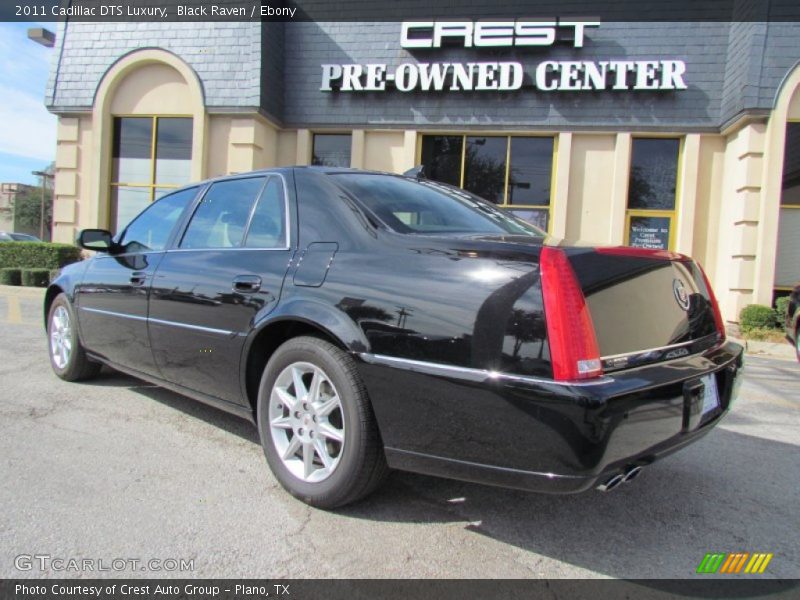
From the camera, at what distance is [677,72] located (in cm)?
1096

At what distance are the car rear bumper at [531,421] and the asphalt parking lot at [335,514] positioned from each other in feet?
1.34

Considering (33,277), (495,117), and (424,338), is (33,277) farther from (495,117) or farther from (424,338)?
(424,338)

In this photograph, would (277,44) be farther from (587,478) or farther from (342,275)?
(587,478)

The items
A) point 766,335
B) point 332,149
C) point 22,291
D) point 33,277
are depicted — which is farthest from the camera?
point 332,149

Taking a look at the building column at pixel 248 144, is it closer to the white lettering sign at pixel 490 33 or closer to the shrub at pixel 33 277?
the white lettering sign at pixel 490 33

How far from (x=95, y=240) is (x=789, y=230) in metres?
11.3

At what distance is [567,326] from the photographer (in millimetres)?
2045

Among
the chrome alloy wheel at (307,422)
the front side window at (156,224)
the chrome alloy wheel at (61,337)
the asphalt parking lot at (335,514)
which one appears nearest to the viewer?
the asphalt parking lot at (335,514)

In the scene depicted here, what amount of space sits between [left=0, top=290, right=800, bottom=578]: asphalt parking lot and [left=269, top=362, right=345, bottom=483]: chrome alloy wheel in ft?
0.67

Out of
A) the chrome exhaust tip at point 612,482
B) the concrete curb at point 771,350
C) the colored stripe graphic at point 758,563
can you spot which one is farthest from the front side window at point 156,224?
the concrete curb at point 771,350

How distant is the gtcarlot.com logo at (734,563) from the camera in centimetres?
232

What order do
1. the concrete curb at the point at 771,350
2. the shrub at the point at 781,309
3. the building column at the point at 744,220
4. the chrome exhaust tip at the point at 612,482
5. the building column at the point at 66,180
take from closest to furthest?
1. the chrome exhaust tip at the point at 612,482
2. the concrete curb at the point at 771,350
3. the shrub at the point at 781,309
4. the building column at the point at 744,220
5. the building column at the point at 66,180

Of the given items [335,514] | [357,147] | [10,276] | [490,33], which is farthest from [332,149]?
[335,514]

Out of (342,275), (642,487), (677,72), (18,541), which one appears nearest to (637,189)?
(677,72)
